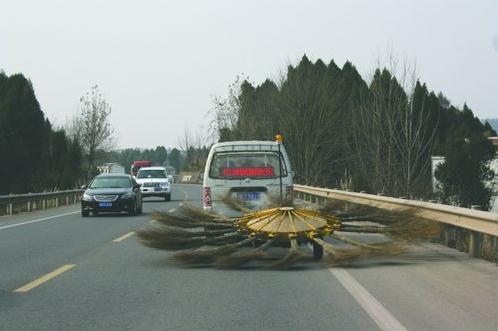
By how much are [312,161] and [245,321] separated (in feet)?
112

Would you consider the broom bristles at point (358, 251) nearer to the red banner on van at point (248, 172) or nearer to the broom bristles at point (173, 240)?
the broom bristles at point (173, 240)

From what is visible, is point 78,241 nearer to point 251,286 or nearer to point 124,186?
point 251,286

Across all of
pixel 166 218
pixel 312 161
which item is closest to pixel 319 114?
pixel 312 161

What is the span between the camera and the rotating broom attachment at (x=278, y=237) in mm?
10016

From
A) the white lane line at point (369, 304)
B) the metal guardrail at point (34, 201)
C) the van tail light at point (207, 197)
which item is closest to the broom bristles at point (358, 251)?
the white lane line at point (369, 304)

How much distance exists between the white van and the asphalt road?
1624 mm

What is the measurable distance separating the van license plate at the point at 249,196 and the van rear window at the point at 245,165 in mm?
348

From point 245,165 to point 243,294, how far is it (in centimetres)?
543

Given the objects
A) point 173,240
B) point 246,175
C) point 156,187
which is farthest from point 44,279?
point 156,187

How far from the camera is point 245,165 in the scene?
13.2 meters

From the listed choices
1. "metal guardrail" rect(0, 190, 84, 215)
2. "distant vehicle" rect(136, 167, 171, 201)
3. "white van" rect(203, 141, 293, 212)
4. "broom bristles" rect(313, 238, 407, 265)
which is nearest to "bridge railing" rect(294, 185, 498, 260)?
"broom bristles" rect(313, 238, 407, 265)

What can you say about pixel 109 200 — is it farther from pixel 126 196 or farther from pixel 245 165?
pixel 245 165

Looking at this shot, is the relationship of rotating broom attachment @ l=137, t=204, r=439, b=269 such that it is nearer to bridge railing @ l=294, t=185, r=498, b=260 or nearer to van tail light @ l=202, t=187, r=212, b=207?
bridge railing @ l=294, t=185, r=498, b=260

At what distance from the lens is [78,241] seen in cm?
1465
